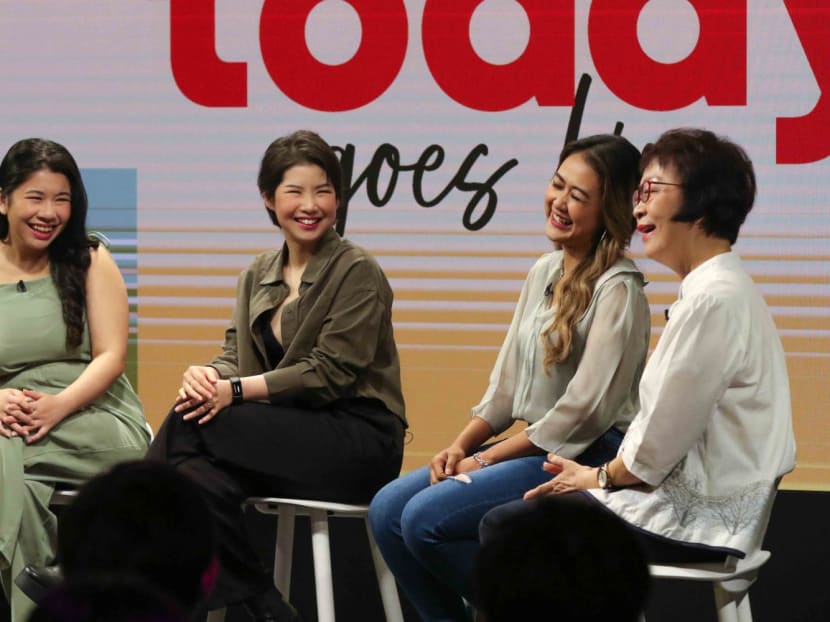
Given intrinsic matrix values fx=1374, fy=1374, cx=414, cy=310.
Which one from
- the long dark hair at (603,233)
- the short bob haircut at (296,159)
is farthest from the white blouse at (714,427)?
the short bob haircut at (296,159)

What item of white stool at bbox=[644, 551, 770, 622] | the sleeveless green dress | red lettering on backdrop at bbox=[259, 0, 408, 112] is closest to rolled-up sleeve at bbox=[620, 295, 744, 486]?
white stool at bbox=[644, 551, 770, 622]

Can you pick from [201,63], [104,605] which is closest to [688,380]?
[104,605]

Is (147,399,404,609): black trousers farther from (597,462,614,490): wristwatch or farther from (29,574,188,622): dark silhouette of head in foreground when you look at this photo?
(29,574,188,622): dark silhouette of head in foreground

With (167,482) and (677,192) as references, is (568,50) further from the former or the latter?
(167,482)

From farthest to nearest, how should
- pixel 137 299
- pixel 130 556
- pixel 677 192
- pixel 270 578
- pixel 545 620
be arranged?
pixel 137 299 → pixel 270 578 → pixel 677 192 → pixel 130 556 → pixel 545 620

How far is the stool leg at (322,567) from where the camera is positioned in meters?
3.12

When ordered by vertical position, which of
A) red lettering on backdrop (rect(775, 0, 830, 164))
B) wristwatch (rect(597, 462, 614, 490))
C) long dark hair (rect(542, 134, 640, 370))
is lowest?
wristwatch (rect(597, 462, 614, 490))

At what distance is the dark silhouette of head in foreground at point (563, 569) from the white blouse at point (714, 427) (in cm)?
101

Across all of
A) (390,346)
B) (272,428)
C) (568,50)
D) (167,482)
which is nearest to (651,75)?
(568,50)

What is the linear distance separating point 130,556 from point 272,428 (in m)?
1.45

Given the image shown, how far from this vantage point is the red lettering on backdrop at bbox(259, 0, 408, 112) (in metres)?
4.20

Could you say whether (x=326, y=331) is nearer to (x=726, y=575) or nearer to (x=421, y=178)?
(x=421, y=178)

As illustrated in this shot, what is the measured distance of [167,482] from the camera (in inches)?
69.9

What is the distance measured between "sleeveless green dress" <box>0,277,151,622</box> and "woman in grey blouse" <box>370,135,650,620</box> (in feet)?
2.50
